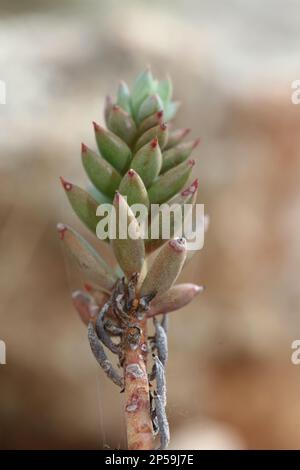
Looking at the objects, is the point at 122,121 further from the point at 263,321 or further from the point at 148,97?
the point at 263,321

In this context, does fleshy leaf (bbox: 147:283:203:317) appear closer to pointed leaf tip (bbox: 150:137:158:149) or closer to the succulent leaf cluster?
the succulent leaf cluster

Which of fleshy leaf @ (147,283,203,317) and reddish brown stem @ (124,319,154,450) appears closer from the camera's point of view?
reddish brown stem @ (124,319,154,450)

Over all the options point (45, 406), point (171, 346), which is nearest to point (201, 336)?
point (171, 346)

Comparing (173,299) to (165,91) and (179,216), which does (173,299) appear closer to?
(179,216)

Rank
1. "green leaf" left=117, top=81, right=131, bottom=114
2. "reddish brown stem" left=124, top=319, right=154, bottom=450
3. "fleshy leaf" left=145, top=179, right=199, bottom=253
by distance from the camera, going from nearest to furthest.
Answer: "reddish brown stem" left=124, top=319, right=154, bottom=450 → "fleshy leaf" left=145, top=179, right=199, bottom=253 → "green leaf" left=117, top=81, right=131, bottom=114

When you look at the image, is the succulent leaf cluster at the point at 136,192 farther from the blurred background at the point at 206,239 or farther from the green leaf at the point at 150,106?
the blurred background at the point at 206,239

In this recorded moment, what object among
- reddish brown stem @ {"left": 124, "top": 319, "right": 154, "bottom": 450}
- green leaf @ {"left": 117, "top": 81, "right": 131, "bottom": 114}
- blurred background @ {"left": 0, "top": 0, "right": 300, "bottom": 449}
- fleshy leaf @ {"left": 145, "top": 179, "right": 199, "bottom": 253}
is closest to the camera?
reddish brown stem @ {"left": 124, "top": 319, "right": 154, "bottom": 450}

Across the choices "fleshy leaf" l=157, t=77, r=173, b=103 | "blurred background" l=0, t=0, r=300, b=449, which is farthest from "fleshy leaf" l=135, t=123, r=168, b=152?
"blurred background" l=0, t=0, r=300, b=449

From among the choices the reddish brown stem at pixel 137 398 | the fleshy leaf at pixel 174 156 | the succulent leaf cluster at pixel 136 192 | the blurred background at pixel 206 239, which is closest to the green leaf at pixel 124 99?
the succulent leaf cluster at pixel 136 192
